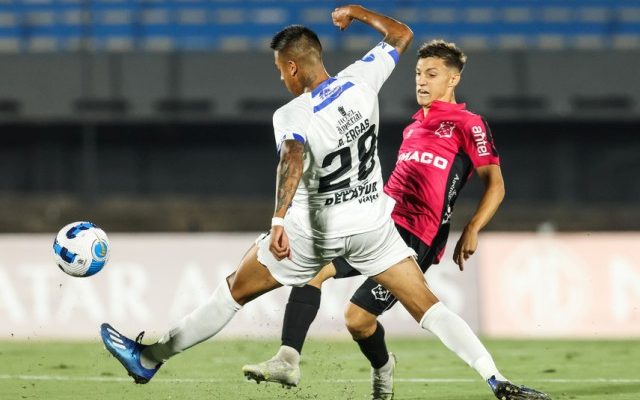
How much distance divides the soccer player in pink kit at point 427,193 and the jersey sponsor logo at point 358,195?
682 mm

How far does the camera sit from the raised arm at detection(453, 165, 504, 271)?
20.3 ft

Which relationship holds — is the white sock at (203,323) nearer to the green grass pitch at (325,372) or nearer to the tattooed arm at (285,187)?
the tattooed arm at (285,187)

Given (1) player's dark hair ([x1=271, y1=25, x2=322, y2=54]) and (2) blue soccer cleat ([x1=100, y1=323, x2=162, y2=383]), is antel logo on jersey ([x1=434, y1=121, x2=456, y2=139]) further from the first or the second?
(2) blue soccer cleat ([x1=100, y1=323, x2=162, y2=383])

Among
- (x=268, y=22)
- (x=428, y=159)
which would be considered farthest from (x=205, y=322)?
(x=268, y=22)

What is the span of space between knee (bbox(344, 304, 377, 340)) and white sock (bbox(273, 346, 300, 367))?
383 mm

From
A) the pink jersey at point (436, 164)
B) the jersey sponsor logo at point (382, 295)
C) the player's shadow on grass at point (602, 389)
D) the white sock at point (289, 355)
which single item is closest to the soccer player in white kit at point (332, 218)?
the white sock at point (289, 355)

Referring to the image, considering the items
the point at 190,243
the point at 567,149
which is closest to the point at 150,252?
the point at 190,243

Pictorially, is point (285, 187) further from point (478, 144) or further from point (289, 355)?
point (478, 144)

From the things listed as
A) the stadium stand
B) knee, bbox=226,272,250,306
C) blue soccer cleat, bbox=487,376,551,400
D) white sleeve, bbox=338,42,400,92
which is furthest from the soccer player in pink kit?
the stadium stand

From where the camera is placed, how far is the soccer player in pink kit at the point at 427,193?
6320 mm

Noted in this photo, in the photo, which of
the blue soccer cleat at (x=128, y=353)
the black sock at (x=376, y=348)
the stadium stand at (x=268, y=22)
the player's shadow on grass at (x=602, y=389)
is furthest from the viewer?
the stadium stand at (x=268, y=22)

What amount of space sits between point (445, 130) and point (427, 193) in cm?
40

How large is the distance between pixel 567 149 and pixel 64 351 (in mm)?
10942

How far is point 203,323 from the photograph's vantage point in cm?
584
